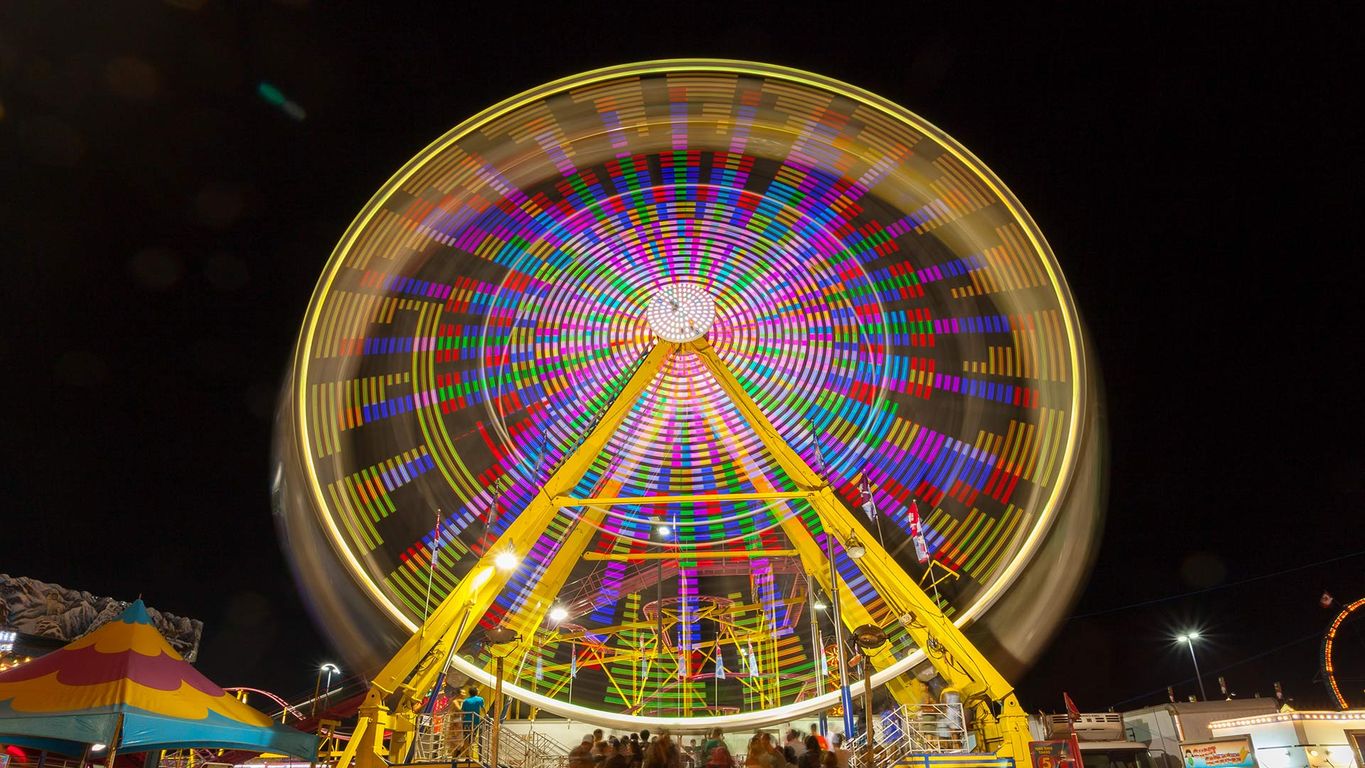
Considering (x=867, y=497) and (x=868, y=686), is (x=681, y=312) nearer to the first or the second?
(x=867, y=497)

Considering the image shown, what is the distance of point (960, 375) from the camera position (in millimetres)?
15750

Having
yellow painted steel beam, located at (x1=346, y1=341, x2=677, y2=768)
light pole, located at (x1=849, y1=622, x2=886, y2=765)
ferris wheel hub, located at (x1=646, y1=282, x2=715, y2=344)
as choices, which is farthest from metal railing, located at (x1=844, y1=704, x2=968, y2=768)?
ferris wheel hub, located at (x1=646, y1=282, x2=715, y2=344)

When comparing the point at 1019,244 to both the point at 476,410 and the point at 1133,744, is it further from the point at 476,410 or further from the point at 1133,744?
the point at 1133,744

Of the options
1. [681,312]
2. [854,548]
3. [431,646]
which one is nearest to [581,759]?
[431,646]

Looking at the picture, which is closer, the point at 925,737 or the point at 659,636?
the point at 925,737

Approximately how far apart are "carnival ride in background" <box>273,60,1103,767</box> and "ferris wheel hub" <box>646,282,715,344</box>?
6 cm

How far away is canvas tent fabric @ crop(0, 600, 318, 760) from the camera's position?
6.35 meters

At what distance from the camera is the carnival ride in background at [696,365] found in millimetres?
13945

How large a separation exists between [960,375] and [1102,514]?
3748 mm

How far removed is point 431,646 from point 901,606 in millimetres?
7604

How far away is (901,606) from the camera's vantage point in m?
12.7

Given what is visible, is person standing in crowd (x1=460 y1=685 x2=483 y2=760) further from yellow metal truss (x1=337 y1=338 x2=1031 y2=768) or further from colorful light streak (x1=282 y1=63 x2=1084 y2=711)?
colorful light streak (x1=282 y1=63 x2=1084 y2=711)

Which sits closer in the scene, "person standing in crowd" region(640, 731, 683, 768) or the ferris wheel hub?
"person standing in crowd" region(640, 731, 683, 768)

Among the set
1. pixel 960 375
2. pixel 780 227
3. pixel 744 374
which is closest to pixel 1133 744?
pixel 960 375
